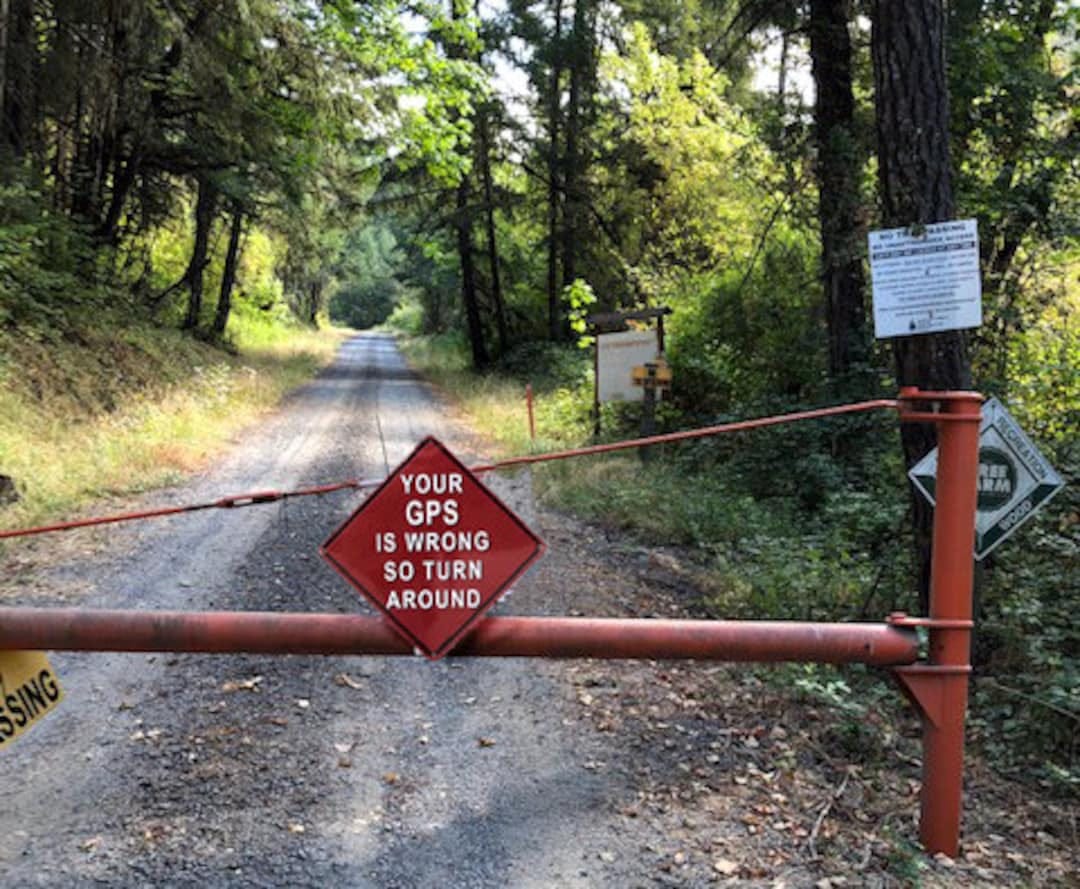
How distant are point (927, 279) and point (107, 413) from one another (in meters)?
Result: 12.8

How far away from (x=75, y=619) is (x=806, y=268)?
1141 centimetres

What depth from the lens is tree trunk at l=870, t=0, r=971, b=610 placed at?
485cm

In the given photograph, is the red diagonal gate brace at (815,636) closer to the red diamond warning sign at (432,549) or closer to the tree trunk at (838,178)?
the red diamond warning sign at (432,549)

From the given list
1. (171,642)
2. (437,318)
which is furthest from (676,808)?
(437,318)

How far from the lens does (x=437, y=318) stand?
4922cm

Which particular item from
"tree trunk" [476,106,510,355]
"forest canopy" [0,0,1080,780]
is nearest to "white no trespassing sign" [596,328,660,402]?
"forest canopy" [0,0,1080,780]

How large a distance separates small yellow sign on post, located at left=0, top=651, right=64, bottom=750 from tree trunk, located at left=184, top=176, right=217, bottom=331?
21.3 meters

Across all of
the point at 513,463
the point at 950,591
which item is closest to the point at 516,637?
the point at 513,463

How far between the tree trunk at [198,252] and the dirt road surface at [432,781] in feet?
62.7

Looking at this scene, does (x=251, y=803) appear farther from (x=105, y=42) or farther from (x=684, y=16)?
(x=684, y=16)

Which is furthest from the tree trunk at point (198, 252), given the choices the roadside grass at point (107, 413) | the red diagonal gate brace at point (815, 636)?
the red diagonal gate brace at point (815, 636)

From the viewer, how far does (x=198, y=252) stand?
2433cm

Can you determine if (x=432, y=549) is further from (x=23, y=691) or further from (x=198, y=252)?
(x=198, y=252)

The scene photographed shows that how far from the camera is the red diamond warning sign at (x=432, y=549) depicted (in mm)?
3012
